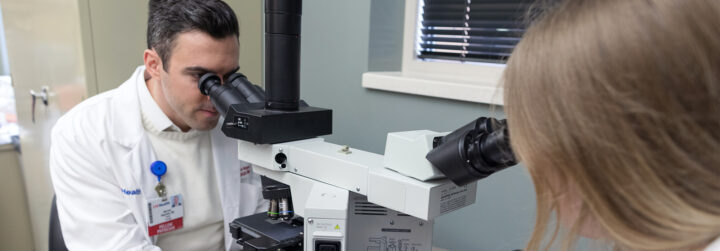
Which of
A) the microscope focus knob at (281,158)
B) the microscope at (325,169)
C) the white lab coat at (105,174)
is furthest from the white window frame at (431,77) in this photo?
the white lab coat at (105,174)

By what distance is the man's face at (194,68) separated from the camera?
119cm

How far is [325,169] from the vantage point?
2.89ft

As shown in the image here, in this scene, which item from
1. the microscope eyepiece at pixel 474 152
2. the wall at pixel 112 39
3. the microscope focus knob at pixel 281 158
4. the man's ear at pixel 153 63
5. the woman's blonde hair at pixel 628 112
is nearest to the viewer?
the woman's blonde hair at pixel 628 112

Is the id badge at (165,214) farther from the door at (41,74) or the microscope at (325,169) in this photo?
the door at (41,74)

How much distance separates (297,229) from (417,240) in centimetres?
27

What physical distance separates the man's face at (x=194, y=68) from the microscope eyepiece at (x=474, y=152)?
73 centimetres

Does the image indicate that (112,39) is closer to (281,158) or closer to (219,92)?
(219,92)

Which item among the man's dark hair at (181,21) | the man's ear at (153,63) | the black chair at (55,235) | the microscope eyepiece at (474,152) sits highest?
the man's dark hair at (181,21)

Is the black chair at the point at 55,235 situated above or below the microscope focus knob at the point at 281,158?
below

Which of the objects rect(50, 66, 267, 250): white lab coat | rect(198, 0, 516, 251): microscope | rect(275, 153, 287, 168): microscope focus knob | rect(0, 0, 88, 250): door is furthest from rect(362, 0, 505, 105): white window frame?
rect(0, 0, 88, 250): door

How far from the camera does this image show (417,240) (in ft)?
2.95

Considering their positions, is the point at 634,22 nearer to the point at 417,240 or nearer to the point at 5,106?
the point at 417,240

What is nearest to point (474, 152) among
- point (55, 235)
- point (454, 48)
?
point (454, 48)

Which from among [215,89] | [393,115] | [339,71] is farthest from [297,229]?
[339,71]
